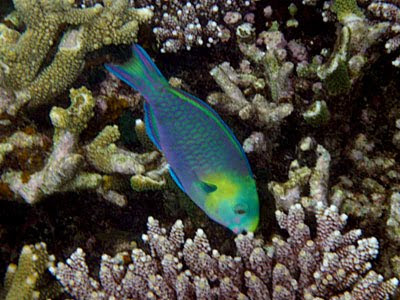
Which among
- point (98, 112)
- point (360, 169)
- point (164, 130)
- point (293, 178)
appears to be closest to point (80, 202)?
point (98, 112)

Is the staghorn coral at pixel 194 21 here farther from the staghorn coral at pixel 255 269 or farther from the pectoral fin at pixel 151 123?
the staghorn coral at pixel 255 269

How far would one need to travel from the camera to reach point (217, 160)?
2.45 m

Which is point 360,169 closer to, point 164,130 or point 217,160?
point 217,160

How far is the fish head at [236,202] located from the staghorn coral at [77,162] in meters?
0.81

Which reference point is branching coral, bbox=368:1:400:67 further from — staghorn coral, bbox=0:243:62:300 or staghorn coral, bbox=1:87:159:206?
staghorn coral, bbox=0:243:62:300

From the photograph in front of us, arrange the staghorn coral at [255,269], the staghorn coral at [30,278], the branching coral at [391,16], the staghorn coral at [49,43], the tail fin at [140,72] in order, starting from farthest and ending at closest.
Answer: the staghorn coral at [49,43], the branching coral at [391,16], the staghorn coral at [30,278], the tail fin at [140,72], the staghorn coral at [255,269]

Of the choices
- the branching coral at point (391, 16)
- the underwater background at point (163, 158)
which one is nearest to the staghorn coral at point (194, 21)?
the underwater background at point (163, 158)

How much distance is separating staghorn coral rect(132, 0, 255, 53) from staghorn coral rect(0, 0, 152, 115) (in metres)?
0.35

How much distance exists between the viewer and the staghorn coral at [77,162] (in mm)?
2910

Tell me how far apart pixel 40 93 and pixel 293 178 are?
2.05 metres

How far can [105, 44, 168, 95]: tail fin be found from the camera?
101 inches

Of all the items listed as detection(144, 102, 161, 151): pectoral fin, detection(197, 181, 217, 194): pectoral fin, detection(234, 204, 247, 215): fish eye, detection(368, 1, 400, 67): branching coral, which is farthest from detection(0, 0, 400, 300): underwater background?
detection(144, 102, 161, 151): pectoral fin

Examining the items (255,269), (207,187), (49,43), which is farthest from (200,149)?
(49,43)

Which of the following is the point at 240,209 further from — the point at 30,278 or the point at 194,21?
the point at 194,21
